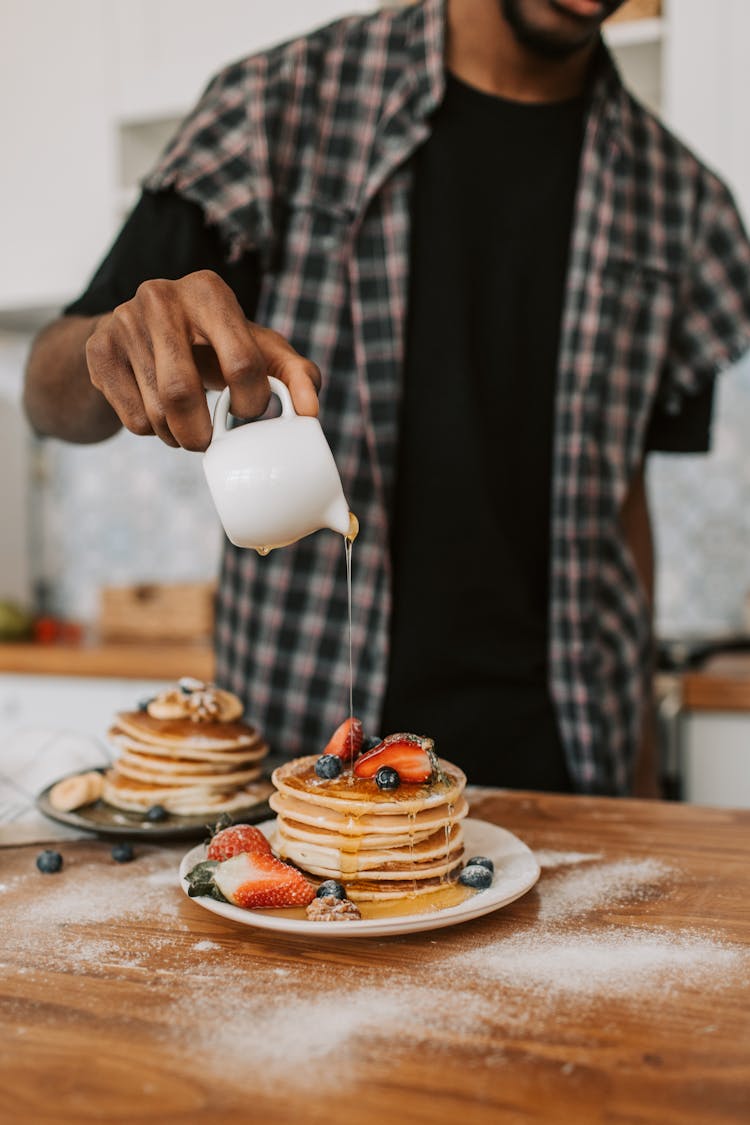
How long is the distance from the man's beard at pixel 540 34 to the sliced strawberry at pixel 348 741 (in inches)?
36.8

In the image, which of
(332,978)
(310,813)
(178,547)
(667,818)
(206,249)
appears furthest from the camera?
(178,547)

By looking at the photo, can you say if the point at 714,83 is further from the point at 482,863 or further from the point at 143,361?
the point at 482,863

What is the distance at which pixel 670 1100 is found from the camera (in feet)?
1.85

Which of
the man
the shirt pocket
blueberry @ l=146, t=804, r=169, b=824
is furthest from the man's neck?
blueberry @ l=146, t=804, r=169, b=824

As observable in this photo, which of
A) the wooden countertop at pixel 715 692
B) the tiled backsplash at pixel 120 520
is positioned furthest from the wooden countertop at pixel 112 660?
the wooden countertop at pixel 715 692

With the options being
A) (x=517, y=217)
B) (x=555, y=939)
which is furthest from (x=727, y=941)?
(x=517, y=217)

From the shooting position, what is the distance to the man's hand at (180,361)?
832mm

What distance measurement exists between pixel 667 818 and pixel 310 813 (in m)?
0.42

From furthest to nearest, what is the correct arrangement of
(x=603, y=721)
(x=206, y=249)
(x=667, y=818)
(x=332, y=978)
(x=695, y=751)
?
1. (x=695, y=751)
2. (x=603, y=721)
3. (x=206, y=249)
4. (x=667, y=818)
5. (x=332, y=978)

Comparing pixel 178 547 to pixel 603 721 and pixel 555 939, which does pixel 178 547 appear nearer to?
pixel 603 721

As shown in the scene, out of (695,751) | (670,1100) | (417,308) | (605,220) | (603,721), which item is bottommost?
(695,751)

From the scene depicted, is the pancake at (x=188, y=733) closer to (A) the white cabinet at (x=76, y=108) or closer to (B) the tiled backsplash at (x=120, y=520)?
(A) the white cabinet at (x=76, y=108)

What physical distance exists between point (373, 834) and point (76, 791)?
14.8 inches

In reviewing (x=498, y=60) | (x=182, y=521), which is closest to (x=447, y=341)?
(x=498, y=60)
